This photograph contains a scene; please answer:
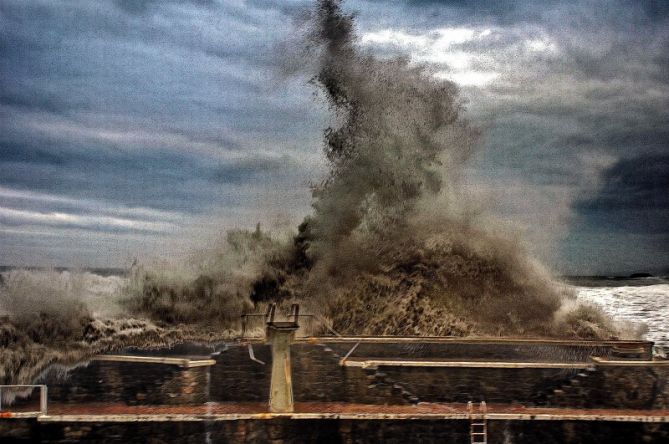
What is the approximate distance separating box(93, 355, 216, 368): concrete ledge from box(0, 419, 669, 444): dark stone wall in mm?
5287

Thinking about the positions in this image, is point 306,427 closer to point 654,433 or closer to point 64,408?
point 64,408

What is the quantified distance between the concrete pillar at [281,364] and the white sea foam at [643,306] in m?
14.3

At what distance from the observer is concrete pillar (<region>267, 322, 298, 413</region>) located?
9742mm

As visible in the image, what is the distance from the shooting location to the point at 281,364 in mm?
9891

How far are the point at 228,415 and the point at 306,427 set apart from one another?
4.43 ft

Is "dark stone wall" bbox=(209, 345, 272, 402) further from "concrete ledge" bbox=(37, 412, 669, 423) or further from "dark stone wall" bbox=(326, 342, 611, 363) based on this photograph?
"dark stone wall" bbox=(326, 342, 611, 363)

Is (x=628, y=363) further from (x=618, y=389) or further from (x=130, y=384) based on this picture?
(x=130, y=384)

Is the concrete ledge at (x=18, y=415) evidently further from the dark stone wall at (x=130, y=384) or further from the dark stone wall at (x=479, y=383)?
the dark stone wall at (x=479, y=383)

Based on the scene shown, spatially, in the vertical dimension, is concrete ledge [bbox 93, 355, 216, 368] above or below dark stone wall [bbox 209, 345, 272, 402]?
above

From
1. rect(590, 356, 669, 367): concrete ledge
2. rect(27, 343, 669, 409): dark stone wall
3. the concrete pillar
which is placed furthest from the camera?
rect(590, 356, 669, 367): concrete ledge

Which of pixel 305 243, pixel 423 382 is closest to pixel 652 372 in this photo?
pixel 423 382

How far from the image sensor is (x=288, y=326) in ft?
32.0

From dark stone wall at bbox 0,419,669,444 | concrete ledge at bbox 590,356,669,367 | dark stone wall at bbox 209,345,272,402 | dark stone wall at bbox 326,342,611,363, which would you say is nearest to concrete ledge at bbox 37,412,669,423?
dark stone wall at bbox 0,419,669,444

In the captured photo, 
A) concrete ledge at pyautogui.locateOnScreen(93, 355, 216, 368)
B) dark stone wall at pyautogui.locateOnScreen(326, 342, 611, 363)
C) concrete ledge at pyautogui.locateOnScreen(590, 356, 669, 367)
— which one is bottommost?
concrete ledge at pyautogui.locateOnScreen(590, 356, 669, 367)
